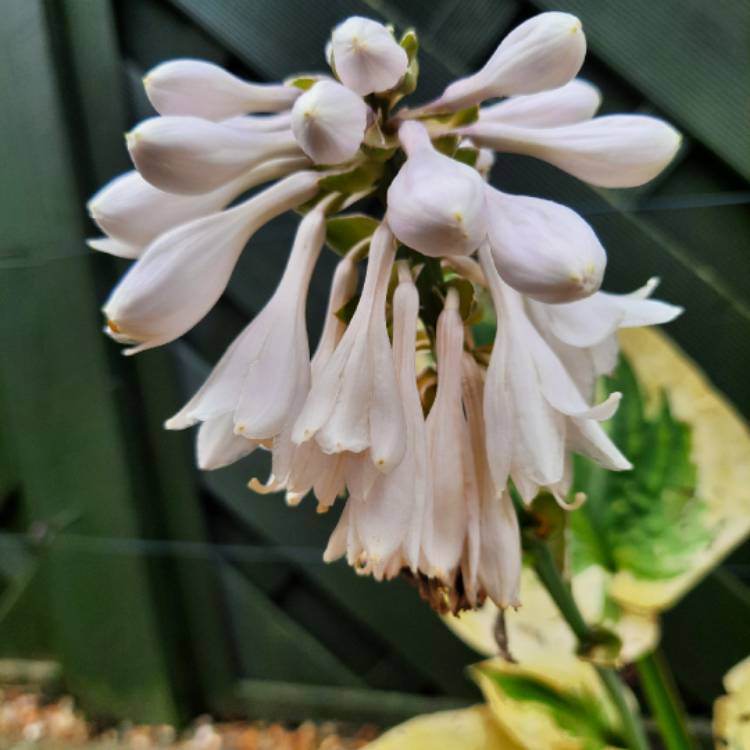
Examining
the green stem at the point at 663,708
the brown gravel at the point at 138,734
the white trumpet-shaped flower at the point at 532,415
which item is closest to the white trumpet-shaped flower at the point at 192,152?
the white trumpet-shaped flower at the point at 532,415

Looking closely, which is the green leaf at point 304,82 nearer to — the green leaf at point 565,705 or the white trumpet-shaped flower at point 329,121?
the white trumpet-shaped flower at point 329,121

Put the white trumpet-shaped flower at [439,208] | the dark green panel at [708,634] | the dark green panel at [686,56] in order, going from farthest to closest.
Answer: the dark green panel at [708,634], the dark green panel at [686,56], the white trumpet-shaped flower at [439,208]

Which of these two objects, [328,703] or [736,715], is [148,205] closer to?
[736,715]

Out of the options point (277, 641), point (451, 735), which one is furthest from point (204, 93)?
point (277, 641)

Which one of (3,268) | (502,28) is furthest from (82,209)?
(502,28)

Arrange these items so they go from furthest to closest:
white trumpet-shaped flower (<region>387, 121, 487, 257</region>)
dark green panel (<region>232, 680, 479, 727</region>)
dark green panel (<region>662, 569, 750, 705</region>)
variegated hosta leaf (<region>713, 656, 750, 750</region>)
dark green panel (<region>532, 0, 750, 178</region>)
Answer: dark green panel (<region>232, 680, 479, 727</region>) → dark green panel (<region>662, 569, 750, 705</region>) → dark green panel (<region>532, 0, 750, 178</region>) → variegated hosta leaf (<region>713, 656, 750, 750</region>) → white trumpet-shaped flower (<region>387, 121, 487, 257</region>)

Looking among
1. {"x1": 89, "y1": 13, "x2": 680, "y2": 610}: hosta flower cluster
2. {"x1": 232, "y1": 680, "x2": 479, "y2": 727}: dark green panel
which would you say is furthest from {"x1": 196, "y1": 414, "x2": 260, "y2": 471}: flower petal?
{"x1": 232, "y1": 680, "x2": 479, "y2": 727}: dark green panel

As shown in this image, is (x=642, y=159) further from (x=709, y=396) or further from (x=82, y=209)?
(x=82, y=209)

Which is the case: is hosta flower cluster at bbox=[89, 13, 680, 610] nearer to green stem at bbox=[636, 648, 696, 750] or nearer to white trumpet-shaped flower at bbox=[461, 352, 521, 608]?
white trumpet-shaped flower at bbox=[461, 352, 521, 608]
